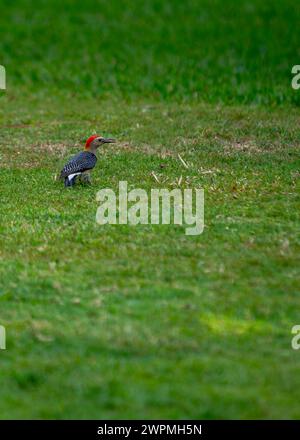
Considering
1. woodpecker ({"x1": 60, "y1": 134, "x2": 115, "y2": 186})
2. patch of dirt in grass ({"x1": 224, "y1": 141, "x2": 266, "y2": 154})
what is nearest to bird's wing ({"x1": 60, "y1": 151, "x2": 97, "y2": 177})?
woodpecker ({"x1": 60, "y1": 134, "x2": 115, "y2": 186})

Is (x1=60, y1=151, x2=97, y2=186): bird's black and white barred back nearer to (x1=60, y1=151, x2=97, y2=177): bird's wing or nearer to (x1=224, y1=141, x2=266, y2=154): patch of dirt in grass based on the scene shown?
(x1=60, y1=151, x2=97, y2=177): bird's wing

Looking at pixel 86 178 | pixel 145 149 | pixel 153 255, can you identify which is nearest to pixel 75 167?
pixel 86 178

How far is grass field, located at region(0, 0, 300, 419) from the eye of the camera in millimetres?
7691

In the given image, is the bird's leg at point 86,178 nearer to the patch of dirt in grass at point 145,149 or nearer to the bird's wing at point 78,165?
the bird's wing at point 78,165

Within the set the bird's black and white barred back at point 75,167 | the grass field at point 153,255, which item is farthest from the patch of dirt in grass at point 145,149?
the bird's black and white barred back at point 75,167

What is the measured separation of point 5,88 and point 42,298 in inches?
568

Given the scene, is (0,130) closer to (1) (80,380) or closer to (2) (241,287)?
(2) (241,287)

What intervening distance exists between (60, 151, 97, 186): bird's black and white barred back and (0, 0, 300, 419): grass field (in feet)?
0.66

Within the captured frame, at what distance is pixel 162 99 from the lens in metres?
21.5

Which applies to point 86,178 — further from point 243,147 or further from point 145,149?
point 243,147

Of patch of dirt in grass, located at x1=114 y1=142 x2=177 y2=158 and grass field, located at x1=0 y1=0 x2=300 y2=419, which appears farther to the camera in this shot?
patch of dirt in grass, located at x1=114 y1=142 x2=177 y2=158

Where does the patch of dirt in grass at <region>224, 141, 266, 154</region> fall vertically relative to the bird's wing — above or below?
above

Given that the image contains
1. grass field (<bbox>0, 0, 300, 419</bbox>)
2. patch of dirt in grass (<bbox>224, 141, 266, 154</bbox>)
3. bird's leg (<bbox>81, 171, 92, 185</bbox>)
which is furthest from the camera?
patch of dirt in grass (<bbox>224, 141, 266, 154</bbox>)

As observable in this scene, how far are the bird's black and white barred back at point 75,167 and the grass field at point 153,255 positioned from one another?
202 millimetres
